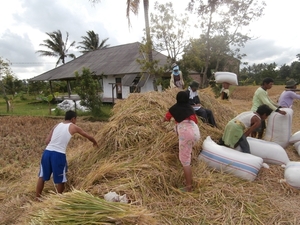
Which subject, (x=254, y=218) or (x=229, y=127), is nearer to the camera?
(x=254, y=218)

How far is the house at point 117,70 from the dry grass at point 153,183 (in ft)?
24.1

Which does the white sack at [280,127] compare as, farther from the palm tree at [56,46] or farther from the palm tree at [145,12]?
the palm tree at [56,46]

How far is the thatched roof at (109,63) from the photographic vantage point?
602 inches

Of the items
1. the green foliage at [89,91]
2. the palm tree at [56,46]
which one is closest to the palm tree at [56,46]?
the palm tree at [56,46]

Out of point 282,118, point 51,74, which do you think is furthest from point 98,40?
point 282,118

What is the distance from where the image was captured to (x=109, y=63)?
17.7 m

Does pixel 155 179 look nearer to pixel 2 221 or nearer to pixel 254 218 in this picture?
pixel 254 218

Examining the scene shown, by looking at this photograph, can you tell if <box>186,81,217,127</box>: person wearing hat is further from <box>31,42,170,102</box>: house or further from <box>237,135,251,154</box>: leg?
<box>31,42,170,102</box>: house

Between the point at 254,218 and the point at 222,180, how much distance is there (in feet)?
2.34

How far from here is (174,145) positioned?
351 cm

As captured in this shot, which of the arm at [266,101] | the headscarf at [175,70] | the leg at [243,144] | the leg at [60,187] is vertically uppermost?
the headscarf at [175,70]

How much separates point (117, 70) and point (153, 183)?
13487 millimetres

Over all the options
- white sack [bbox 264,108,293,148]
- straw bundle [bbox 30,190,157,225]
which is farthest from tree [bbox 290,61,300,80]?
straw bundle [bbox 30,190,157,225]

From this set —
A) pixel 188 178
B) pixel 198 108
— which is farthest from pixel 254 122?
pixel 188 178
